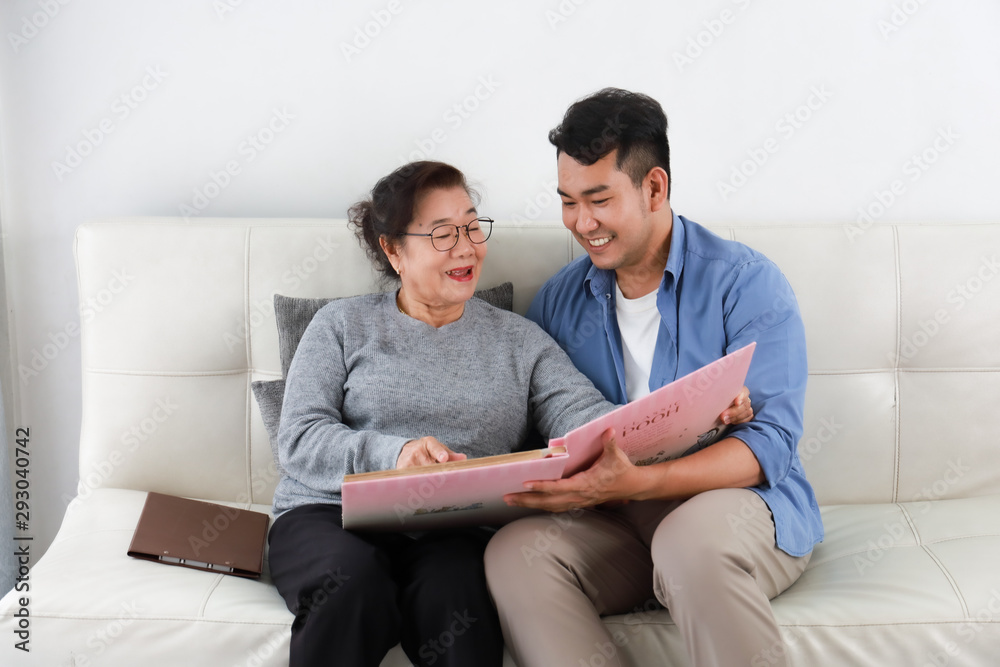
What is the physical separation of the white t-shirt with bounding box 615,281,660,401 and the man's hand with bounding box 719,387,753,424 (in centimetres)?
23

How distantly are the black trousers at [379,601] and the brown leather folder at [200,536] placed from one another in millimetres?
110

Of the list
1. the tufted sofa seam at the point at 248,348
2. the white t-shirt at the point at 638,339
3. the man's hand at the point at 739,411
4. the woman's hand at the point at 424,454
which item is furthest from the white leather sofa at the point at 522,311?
the woman's hand at the point at 424,454

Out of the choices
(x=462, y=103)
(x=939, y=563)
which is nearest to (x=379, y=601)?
(x=939, y=563)

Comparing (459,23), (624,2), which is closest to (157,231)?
(459,23)

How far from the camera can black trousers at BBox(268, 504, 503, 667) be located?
1188 millimetres

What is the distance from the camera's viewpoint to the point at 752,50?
194cm

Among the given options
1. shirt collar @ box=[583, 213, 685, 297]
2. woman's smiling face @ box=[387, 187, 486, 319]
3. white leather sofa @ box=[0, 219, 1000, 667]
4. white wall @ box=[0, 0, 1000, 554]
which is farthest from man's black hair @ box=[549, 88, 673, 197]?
white wall @ box=[0, 0, 1000, 554]

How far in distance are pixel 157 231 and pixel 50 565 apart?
729mm

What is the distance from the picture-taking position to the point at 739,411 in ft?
4.47

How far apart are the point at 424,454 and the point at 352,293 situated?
1.92ft

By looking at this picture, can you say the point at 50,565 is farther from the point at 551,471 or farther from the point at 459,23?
the point at 459,23

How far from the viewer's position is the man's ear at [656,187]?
4.95 feet

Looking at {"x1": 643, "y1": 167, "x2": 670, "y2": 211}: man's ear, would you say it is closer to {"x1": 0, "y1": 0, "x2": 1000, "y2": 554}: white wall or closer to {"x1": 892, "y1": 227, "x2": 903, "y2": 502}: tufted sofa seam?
{"x1": 0, "y1": 0, "x2": 1000, "y2": 554}: white wall

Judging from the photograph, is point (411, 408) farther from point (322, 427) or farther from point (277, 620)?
point (277, 620)
